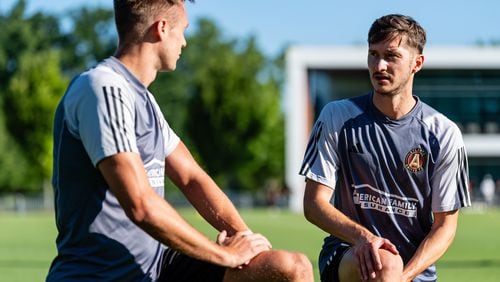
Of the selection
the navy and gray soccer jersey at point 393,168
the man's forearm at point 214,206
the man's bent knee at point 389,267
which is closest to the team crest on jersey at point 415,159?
the navy and gray soccer jersey at point 393,168

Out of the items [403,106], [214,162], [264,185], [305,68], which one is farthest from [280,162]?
[403,106]

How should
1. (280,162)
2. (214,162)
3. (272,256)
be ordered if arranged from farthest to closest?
(280,162), (214,162), (272,256)

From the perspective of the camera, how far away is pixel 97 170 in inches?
170

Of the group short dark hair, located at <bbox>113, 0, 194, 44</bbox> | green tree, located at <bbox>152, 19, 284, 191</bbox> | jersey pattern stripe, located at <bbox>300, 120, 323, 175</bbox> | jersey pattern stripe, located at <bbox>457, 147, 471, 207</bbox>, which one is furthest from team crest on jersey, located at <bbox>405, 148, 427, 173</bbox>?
green tree, located at <bbox>152, 19, 284, 191</bbox>

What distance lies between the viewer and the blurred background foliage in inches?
2414

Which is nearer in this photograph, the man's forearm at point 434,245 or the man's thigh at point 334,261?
the man's forearm at point 434,245

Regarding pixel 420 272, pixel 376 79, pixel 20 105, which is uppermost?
pixel 376 79

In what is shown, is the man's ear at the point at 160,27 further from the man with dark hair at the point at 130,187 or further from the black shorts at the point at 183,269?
the black shorts at the point at 183,269

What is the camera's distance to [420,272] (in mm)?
5746

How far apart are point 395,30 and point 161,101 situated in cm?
8484

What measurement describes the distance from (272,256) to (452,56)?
5796cm

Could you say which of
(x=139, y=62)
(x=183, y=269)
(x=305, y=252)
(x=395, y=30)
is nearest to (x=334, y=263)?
(x=395, y=30)

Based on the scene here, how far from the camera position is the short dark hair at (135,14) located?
4.43 meters

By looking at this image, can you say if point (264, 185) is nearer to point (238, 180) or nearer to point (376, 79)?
point (238, 180)
